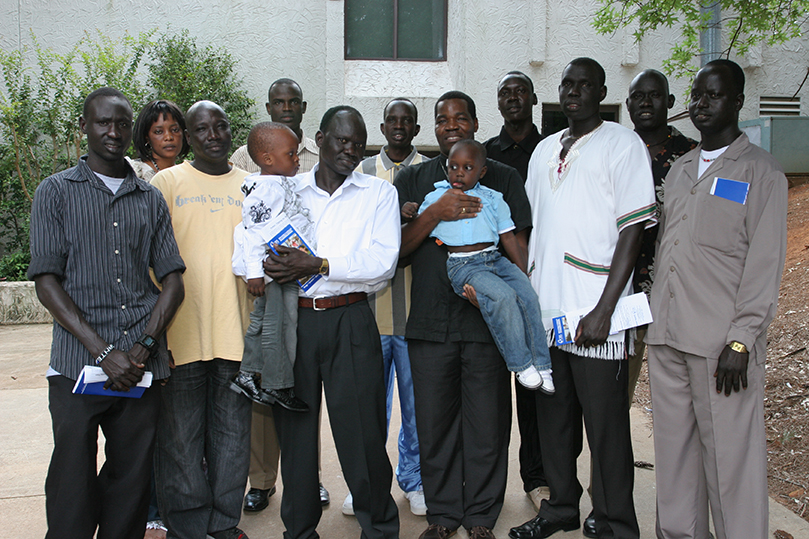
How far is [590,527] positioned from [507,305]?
1.33 metres

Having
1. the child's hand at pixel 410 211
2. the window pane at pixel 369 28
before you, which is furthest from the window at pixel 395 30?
the child's hand at pixel 410 211

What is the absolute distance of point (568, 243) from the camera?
3062 mm

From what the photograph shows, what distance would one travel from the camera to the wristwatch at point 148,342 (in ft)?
8.68

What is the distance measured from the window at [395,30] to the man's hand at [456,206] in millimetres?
7778

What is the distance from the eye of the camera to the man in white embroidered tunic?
2.96 meters

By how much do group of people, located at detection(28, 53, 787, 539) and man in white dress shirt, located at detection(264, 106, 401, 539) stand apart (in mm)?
11

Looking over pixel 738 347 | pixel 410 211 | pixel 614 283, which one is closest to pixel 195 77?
pixel 410 211

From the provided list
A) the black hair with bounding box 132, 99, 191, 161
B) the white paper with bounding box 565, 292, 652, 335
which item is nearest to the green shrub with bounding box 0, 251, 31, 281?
the black hair with bounding box 132, 99, 191, 161

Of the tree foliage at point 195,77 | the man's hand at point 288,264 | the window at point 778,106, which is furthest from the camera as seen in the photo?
the window at point 778,106

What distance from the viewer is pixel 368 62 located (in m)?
10.1

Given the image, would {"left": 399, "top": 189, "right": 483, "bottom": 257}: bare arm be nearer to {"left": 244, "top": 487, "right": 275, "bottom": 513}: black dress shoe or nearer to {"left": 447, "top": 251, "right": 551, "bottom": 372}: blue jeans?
{"left": 447, "top": 251, "right": 551, "bottom": 372}: blue jeans

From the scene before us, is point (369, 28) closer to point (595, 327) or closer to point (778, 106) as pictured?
point (778, 106)

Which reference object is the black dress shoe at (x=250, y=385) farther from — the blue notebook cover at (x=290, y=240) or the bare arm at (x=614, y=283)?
the bare arm at (x=614, y=283)

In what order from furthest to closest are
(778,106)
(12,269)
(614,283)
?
(778,106) < (12,269) < (614,283)
